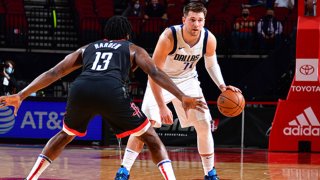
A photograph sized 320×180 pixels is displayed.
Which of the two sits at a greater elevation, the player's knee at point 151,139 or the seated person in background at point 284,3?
the player's knee at point 151,139

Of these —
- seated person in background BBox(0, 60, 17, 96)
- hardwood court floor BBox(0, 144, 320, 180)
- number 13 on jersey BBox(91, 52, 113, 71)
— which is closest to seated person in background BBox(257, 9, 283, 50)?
hardwood court floor BBox(0, 144, 320, 180)

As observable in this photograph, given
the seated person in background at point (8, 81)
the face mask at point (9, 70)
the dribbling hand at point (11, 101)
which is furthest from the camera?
the face mask at point (9, 70)

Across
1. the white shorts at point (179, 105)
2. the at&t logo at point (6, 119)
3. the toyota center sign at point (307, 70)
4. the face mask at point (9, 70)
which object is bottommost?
the at&t logo at point (6, 119)

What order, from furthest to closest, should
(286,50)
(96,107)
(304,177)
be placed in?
(286,50) < (304,177) < (96,107)

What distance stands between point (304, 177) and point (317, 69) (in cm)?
431

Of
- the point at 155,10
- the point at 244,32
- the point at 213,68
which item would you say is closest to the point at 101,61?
the point at 213,68

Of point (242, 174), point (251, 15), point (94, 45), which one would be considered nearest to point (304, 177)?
point (242, 174)

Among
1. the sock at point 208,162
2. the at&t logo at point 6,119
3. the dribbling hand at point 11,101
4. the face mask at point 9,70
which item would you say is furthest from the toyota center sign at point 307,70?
the dribbling hand at point 11,101

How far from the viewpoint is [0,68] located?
17.3m

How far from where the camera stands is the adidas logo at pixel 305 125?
45.2ft

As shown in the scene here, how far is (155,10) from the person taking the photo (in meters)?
18.4

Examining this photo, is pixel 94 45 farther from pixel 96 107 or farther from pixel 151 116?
pixel 151 116

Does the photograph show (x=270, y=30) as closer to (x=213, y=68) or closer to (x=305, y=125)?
(x=305, y=125)

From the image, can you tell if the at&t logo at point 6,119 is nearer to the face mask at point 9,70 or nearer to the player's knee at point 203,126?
the face mask at point 9,70
